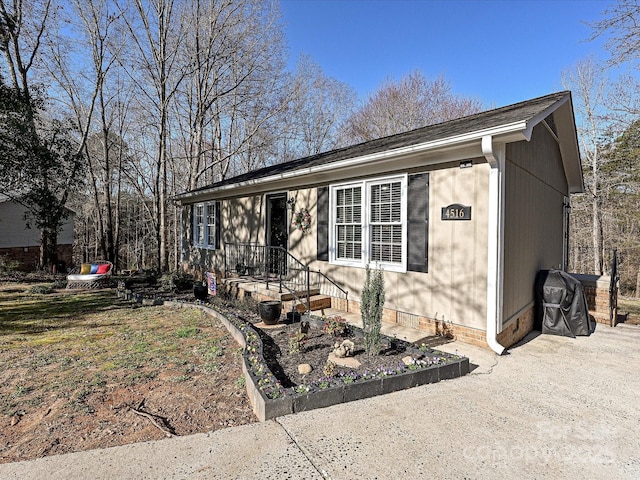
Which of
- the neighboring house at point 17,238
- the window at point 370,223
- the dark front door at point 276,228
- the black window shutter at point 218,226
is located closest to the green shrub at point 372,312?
the window at point 370,223

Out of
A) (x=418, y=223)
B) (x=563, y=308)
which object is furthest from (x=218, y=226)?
(x=563, y=308)

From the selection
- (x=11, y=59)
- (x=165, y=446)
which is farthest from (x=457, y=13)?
(x=11, y=59)

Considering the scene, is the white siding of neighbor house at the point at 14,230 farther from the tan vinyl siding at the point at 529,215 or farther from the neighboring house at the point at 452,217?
the tan vinyl siding at the point at 529,215

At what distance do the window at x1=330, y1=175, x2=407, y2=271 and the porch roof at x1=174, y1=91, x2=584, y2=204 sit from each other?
0.29m

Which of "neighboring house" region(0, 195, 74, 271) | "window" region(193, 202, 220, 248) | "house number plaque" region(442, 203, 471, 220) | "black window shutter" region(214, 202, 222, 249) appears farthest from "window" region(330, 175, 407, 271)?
"neighboring house" region(0, 195, 74, 271)

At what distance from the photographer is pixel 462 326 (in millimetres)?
4758

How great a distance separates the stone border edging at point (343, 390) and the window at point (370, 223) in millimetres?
1985

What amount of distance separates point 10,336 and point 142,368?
309 centimetres

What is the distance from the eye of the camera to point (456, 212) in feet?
15.6

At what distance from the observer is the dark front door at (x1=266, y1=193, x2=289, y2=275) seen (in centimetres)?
855

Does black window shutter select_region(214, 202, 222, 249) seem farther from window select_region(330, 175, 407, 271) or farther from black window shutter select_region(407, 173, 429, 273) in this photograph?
black window shutter select_region(407, 173, 429, 273)

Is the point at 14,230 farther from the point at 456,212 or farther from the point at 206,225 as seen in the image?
the point at 456,212

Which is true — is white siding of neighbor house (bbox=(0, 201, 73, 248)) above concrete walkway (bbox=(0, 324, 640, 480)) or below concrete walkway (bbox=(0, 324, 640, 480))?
above

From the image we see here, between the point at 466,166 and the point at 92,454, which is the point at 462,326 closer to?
the point at 466,166
